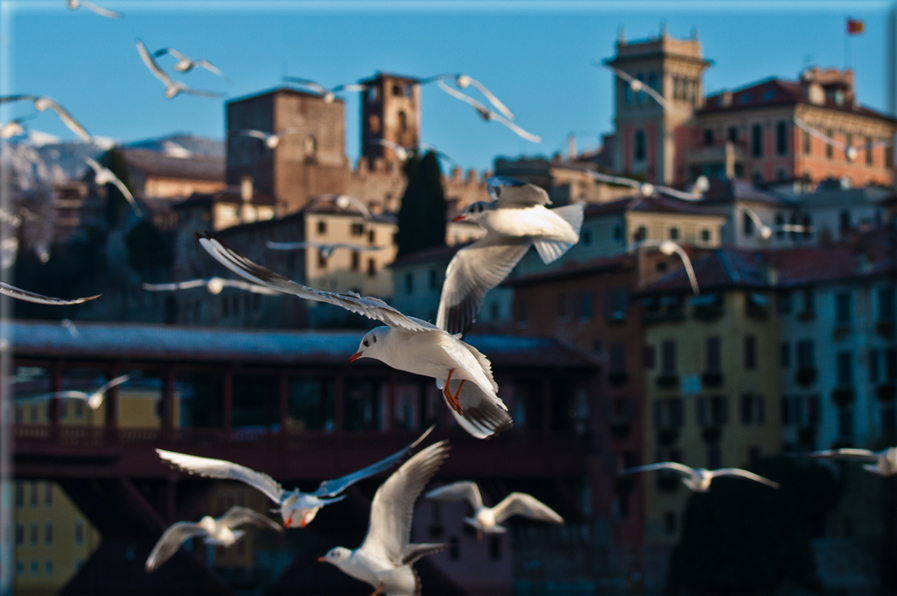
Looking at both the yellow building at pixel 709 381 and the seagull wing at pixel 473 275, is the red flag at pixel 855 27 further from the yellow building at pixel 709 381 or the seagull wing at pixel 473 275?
the seagull wing at pixel 473 275

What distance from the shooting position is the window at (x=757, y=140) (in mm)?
107188

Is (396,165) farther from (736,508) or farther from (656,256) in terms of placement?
(736,508)

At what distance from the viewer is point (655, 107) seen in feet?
346

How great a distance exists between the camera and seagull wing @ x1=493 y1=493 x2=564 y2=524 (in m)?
24.7

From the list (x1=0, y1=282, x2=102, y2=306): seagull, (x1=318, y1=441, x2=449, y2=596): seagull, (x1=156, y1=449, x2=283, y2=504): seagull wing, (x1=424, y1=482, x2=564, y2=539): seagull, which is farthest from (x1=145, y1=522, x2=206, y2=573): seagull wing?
(x1=0, y1=282, x2=102, y2=306): seagull

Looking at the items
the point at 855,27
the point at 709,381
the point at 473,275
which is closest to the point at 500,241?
the point at 473,275

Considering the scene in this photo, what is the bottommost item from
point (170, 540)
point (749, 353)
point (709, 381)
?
point (170, 540)

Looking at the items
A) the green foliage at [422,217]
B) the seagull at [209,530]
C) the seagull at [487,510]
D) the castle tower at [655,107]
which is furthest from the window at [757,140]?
the seagull at [209,530]

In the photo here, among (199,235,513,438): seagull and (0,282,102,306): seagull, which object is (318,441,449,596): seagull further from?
(0,282,102,306): seagull

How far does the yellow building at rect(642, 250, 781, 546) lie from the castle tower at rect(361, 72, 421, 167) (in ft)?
224

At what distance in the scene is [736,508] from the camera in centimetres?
5191

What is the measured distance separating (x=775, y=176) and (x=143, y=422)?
4427 cm

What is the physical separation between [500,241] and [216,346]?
37.8 metres

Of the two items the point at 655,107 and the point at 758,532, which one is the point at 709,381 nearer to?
the point at 758,532
